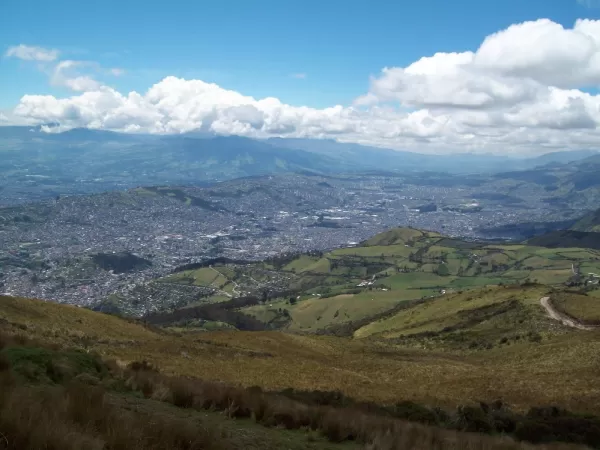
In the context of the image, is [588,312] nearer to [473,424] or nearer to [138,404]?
[473,424]

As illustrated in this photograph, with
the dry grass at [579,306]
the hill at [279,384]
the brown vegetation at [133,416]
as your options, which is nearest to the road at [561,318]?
the dry grass at [579,306]

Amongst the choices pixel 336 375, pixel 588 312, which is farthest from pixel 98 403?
pixel 588 312

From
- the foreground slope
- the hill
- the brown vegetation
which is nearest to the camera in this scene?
the brown vegetation

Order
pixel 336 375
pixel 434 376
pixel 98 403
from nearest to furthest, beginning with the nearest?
pixel 98 403
pixel 336 375
pixel 434 376

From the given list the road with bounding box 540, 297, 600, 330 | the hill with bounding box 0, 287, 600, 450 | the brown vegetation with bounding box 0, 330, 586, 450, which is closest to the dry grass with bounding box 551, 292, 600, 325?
the road with bounding box 540, 297, 600, 330

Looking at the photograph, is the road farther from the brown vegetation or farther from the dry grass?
the brown vegetation

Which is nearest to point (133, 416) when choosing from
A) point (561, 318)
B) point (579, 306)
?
point (561, 318)

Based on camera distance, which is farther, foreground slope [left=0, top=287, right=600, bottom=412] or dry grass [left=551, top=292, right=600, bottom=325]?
dry grass [left=551, top=292, right=600, bottom=325]

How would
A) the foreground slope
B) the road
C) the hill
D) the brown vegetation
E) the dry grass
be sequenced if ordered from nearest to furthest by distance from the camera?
the brown vegetation, the hill, the foreground slope, the road, the dry grass
